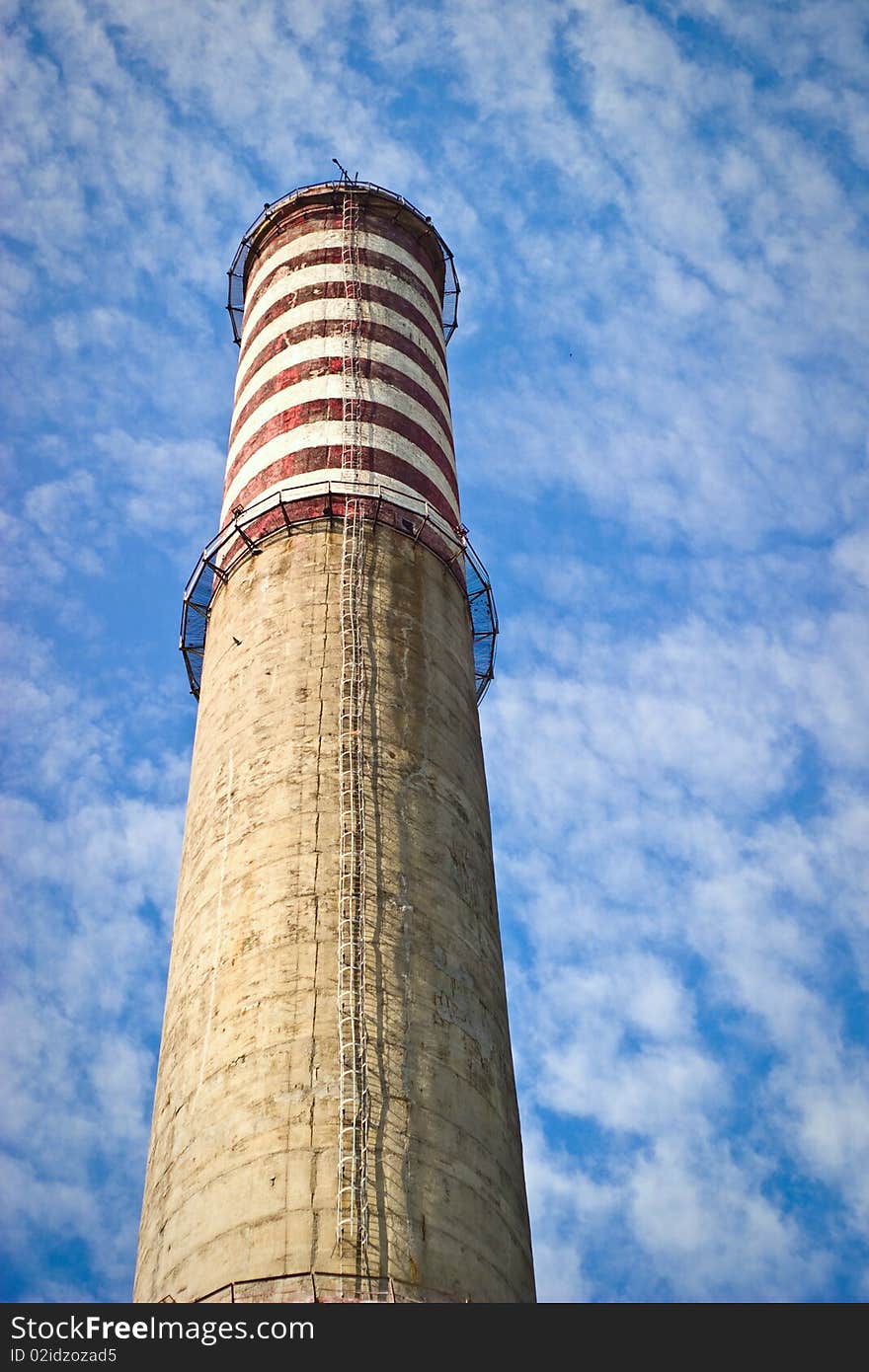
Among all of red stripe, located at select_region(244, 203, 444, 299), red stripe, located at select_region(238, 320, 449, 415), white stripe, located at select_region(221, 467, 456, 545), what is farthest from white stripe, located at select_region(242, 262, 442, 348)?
white stripe, located at select_region(221, 467, 456, 545)

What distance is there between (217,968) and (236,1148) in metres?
3.16

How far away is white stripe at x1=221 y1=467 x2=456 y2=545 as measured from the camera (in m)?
29.9

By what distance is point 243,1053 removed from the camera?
2192 cm

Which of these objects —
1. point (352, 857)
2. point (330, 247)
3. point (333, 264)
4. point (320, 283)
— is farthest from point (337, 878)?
point (330, 247)

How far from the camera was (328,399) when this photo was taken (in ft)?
104

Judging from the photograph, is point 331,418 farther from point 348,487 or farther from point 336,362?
point 348,487

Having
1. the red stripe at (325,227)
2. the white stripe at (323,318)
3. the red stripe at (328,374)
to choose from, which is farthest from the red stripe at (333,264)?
the red stripe at (328,374)

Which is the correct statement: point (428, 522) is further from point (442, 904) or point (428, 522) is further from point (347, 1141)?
point (347, 1141)

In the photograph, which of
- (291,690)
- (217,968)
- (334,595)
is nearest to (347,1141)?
(217,968)

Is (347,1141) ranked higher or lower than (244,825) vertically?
lower

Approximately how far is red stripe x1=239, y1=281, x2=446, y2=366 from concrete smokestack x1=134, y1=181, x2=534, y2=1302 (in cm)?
8

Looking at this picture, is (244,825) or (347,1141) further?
(244,825)

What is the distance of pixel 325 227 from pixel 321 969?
2096 cm
